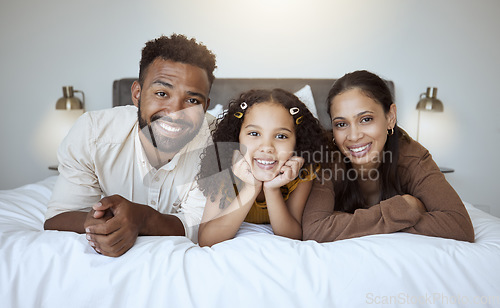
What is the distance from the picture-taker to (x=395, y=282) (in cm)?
86

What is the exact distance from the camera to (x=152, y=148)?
4.56 feet

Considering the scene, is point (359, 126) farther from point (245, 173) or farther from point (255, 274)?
point (255, 274)

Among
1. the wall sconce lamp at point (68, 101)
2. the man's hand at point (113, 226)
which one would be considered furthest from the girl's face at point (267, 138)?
the wall sconce lamp at point (68, 101)

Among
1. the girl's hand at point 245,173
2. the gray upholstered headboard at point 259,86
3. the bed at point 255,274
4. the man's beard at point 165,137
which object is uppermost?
the gray upholstered headboard at point 259,86

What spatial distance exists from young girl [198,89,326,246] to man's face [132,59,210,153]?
0.36 feet

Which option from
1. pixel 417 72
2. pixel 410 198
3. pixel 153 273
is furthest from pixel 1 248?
pixel 417 72

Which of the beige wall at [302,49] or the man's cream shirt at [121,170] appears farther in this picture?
the beige wall at [302,49]

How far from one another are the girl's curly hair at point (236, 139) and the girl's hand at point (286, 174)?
0.14 meters

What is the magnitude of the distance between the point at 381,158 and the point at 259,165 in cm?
46

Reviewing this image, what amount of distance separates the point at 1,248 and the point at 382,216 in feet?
3.19

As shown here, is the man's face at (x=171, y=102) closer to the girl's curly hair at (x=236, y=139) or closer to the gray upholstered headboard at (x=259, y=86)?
the girl's curly hair at (x=236, y=139)

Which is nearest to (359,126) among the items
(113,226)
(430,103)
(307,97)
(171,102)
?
(171,102)

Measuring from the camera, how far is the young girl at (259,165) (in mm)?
1136

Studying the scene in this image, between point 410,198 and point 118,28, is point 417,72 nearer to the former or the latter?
point 410,198
